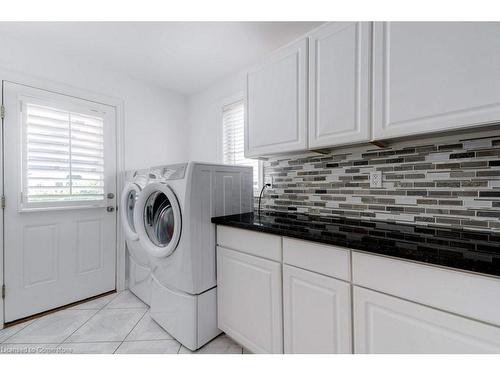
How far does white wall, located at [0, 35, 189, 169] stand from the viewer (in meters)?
2.00

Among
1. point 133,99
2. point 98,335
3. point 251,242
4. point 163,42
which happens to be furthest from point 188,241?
point 133,99

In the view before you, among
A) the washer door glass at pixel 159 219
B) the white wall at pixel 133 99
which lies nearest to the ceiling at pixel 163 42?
the white wall at pixel 133 99

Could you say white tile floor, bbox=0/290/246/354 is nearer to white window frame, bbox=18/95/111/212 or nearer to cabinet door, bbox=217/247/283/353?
cabinet door, bbox=217/247/283/353

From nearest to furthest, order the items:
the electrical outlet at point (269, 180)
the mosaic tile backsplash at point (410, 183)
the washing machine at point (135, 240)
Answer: the mosaic tile backsplash at point (410, 183) → the washing machine at point (135, 240) → the electrical outlet at point (269, 180)

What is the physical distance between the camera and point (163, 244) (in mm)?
1818

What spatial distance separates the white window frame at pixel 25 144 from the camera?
6.42ft

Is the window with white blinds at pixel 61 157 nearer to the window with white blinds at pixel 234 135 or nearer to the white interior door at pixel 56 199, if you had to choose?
the white interior door at pixel 56 199

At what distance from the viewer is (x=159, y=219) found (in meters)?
1.88

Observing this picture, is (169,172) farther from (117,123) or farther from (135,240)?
(117,123)

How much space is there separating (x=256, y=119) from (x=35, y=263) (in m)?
2.21

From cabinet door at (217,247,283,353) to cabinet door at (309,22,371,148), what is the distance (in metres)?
0.84

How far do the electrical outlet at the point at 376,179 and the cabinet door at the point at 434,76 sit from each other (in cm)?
40
